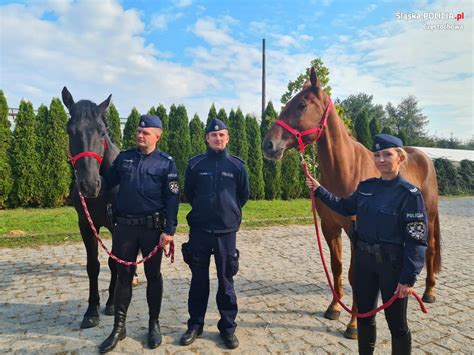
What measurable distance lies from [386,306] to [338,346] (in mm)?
1174

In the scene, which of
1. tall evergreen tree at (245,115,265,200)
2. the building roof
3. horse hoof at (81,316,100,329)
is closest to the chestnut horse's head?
horse hoof at (81,316,100,329)

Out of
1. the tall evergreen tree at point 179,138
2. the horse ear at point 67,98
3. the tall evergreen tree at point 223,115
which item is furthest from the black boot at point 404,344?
the tall evergreen tree at point 223,115

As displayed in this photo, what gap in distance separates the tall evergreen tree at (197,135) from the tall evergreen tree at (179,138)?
0.35 meters

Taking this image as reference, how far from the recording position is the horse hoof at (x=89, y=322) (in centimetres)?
337

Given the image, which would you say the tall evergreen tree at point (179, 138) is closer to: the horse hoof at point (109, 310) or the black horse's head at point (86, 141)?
the horse hoof at point (109, 310)

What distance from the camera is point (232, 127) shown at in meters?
14.6

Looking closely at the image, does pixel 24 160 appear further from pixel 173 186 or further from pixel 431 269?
pixel 431 269

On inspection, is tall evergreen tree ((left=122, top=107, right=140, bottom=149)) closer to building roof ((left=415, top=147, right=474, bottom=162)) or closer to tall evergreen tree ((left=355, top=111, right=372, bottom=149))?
tall evergreen tree ((left=355, top=111, right=372, bottom=149))

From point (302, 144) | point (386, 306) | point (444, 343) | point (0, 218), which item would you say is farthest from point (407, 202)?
point (0, 218)

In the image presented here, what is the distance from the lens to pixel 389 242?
2.19m

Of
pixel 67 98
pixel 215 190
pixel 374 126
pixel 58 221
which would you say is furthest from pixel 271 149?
pixel 374 126

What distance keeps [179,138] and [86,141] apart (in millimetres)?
10569

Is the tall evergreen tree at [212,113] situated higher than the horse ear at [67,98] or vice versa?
the tall evergreen tree at [212,113]

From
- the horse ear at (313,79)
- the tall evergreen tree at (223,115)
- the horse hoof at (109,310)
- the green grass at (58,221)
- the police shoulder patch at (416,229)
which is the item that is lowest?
the horse hoof at (109,310)
